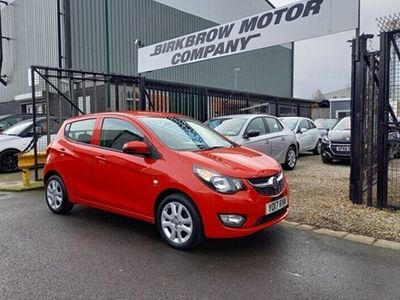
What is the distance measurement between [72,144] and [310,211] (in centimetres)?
370

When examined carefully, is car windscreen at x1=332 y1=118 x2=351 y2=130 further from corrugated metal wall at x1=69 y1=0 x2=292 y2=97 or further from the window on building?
corrugated metal wall at x1=69 y1=0 x2=292 y2=97

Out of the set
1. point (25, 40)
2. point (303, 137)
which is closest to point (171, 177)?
point (303, 137)

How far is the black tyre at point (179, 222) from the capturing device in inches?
167

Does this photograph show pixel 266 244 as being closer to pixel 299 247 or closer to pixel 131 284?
pixel 299 247

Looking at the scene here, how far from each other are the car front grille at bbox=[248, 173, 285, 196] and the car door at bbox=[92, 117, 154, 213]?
1246 millimetres

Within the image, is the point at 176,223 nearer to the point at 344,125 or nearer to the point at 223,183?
the point at 223,183

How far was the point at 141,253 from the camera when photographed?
14.3 ft

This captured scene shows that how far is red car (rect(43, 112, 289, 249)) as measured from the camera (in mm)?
4148

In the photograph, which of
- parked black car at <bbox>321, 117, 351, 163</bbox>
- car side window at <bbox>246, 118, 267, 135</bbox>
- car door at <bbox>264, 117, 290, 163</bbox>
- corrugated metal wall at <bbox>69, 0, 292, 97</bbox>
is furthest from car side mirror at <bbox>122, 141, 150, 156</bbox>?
corrugated metal wall at <bbox>69, 0, 292, 97</bbox>

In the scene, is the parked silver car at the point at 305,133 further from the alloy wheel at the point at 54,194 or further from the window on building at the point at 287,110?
the alloy wheel at the point at 54,194

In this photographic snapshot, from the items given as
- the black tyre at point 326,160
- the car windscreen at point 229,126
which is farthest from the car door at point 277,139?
the black tyre at point 326,160

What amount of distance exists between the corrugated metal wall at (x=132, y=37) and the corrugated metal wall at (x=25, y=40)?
134cm

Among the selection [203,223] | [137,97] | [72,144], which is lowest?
[203,223]

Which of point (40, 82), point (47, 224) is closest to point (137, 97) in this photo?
point (40, 82)
